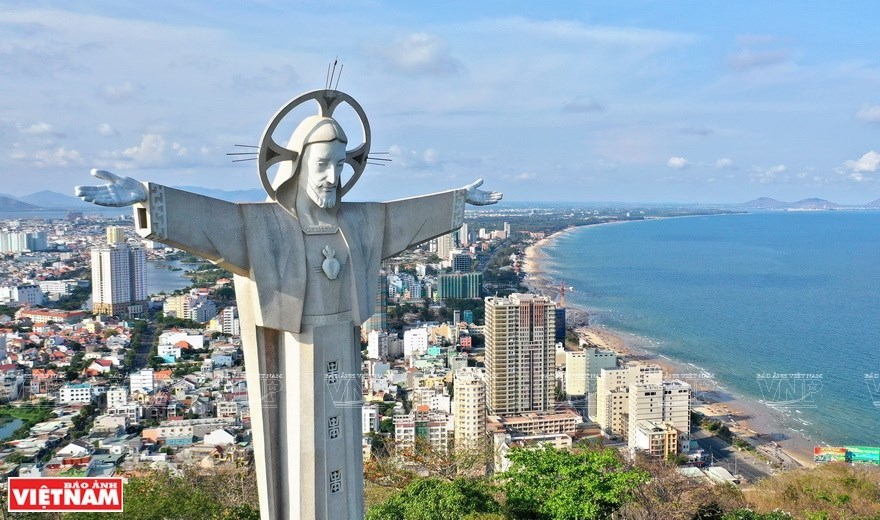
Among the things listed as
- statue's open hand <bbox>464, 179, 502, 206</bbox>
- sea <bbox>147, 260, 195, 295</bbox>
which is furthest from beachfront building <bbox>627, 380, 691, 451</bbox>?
sea <bbox>147, 260, 195, 295</bbox>

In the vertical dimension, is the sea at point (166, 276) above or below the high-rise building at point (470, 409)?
above

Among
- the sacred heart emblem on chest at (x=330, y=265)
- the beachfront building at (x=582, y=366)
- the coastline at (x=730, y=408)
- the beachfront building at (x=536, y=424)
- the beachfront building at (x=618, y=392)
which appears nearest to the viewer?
the sacred heart emblem on chest at (x=330, y=265)

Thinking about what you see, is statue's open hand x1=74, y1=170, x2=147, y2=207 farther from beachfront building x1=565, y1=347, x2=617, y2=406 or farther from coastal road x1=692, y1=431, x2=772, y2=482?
beachfront building x1=565, y1=347, x2=617, y2=406

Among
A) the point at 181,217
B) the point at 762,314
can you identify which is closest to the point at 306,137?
the point at 181,217

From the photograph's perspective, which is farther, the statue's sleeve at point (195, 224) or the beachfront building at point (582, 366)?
the beachfront building at point (582, 366)

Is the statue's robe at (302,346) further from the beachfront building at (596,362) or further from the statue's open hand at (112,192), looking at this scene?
the beachfront building at (596,362)

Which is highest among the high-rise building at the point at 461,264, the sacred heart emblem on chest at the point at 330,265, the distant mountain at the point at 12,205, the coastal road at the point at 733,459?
the distant mountain at the point at 12,205

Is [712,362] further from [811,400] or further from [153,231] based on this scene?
[153,231]

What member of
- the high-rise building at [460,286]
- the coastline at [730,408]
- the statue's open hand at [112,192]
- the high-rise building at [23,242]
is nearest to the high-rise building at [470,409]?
the coastline at [730,408]

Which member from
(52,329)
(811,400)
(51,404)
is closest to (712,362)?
(811,400)
